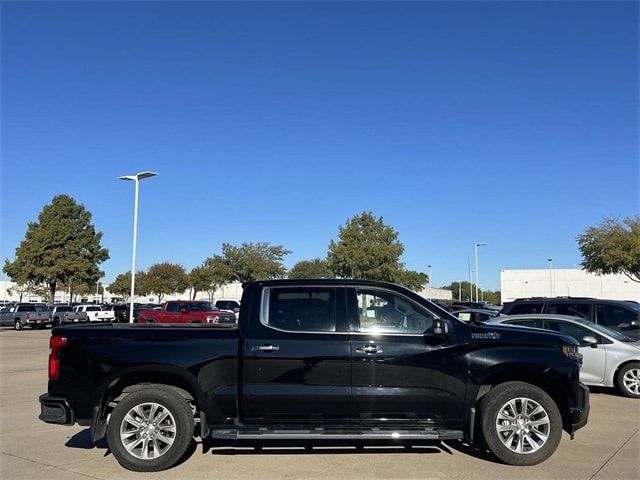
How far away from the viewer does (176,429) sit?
19.6 feet

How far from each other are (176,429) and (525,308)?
30.1ft

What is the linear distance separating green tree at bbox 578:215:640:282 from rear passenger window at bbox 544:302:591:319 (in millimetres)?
25869

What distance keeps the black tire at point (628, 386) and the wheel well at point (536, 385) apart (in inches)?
195

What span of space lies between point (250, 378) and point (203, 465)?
1089mm

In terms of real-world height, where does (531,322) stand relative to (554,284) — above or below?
below

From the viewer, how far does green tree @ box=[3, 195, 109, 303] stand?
4972 cm

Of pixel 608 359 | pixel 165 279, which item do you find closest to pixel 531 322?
pixel 608 359

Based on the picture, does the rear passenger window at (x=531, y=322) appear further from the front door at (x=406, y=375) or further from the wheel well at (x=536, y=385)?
the front door at (x=406, y=375)

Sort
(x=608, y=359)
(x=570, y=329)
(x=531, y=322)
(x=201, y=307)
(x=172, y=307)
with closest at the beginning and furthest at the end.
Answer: (x=608, y=359) → (x=570, y=329) → (x=531, y=322) → (x=201, y=307) → (x=172, y=307)

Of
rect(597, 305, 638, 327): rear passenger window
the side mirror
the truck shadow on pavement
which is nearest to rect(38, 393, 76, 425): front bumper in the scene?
the truck shadow on pavement

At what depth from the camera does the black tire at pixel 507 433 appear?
6043mm

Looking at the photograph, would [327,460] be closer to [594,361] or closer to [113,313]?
[594,361]

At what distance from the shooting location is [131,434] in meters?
5.96

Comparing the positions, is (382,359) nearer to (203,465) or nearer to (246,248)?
(203,465)
